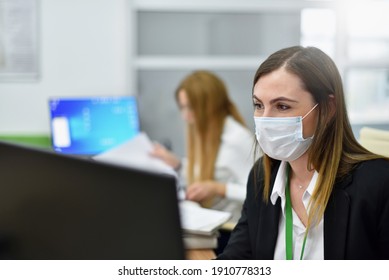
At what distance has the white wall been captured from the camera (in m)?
2.73

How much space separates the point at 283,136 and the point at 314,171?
0.10 meters

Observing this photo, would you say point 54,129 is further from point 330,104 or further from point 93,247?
point 93,247

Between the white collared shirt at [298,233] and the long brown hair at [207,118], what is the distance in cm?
84

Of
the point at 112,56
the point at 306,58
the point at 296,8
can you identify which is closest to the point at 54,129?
the point at 112,56

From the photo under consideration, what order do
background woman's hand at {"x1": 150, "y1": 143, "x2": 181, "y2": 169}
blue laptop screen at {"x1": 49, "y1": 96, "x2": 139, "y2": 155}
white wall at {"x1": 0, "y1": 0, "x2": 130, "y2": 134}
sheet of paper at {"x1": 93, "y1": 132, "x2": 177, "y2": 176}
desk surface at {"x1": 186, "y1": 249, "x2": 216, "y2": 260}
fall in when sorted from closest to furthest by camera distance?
desk surface at {"x1": 186, "y1": 249, "x2": 216, "y2": 260} < sheet of paper at {"x1": 93, "y1": 132, "x2": 177, "y2": 176} < background woman's hand at {"x1": 150, "y1": 143, "x2": 181, "y2": 169} < blue laptop screen at {"x1": 49, "y1": 96, "x2": 139, "y2": 155} < white wall at {"x1": 0, "y1": 0, "x2": 130, "y2": 134}

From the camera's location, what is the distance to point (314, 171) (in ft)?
3.28

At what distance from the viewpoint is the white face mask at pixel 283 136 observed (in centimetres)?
97

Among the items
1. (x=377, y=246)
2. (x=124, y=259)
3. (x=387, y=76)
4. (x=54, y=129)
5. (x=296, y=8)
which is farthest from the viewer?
(x=387, y=76)

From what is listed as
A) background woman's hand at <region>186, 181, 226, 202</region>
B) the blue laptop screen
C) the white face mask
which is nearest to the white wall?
the blue laptop screen

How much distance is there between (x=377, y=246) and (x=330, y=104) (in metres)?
0.28

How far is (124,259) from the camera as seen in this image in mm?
580

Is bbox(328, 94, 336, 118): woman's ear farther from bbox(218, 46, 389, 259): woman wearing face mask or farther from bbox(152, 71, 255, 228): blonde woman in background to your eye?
bbox(152, 71, 255, 228): blonde woman in background

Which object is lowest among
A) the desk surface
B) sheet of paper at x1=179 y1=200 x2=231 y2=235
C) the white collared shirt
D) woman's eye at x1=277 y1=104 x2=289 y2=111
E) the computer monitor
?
the desk surface

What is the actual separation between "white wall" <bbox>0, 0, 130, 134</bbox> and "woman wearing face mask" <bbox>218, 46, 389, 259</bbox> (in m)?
1.90
